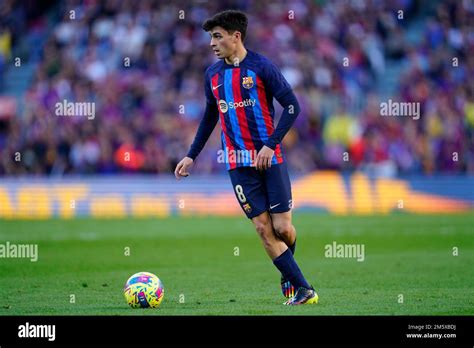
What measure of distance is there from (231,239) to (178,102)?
9060mm

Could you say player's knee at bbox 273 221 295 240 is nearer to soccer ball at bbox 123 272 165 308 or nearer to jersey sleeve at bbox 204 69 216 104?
soccer ball at bbox 123 272 165 308

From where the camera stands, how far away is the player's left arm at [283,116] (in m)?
9.87

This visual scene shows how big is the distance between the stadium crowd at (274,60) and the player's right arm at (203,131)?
48.9 feet

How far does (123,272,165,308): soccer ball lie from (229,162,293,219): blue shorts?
1127mm

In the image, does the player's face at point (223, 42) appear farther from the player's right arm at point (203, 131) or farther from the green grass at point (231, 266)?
the green grass at point (231, 266)

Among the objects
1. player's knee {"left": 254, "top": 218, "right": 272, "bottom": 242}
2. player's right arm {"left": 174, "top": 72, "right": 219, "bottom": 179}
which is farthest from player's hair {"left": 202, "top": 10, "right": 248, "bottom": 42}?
player's knee {"left": 254, "top": 218, "right": 272, "bottom": 242}

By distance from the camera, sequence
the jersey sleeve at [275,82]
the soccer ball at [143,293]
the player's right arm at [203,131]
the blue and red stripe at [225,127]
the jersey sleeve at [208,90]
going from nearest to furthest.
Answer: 1. the jersey sleeve at [275,82]
2. the soccer ball at [143,293]
3. the blue and red stripe at [225,127]
4. the jersey sleeve at [208,90]
5. the player's right arm at [203,131]

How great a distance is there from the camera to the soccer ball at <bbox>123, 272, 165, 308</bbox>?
10.1 metres

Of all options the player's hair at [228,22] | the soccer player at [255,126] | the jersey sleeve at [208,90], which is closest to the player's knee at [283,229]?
the soccer player at [255,126]

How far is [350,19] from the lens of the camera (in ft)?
95.1

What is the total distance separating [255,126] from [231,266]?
5039mm

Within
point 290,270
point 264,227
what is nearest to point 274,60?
point 264,227
